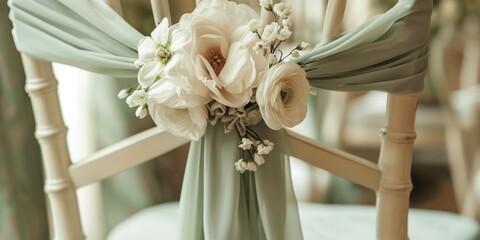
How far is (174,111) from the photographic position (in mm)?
667

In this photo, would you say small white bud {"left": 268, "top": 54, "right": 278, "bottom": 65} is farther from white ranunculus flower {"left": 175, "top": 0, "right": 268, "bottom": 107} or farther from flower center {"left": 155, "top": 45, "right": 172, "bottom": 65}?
flower center {"left": 155, "top": 45, "right": 172, "bottom": 65}

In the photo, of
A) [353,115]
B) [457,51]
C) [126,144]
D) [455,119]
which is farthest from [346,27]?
[126,144]

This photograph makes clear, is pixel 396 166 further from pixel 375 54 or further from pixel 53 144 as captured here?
pixel 53 144

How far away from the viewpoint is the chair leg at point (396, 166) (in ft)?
2.52

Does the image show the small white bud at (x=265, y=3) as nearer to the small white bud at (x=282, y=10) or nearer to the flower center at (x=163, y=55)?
the small white bud at (x=282, y=10)

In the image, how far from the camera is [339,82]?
2.30 ft

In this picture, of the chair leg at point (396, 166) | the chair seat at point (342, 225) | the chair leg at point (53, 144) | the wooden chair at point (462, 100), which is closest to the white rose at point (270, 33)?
the chair leg at point (396, 166)

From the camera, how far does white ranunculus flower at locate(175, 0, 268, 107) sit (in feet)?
2.07

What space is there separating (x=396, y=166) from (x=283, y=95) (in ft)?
0.77

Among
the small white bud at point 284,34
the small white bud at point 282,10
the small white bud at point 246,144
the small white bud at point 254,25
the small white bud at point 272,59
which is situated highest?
the small white bud at point 282,10

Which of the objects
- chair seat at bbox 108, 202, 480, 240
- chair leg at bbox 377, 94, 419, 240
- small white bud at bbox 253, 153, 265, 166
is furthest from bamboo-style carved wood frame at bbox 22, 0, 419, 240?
chair seat at bbox 108, 202, 480, 240

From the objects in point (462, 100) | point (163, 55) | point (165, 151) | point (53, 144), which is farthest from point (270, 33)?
point (462, 100)

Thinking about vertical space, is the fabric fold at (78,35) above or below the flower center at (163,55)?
above

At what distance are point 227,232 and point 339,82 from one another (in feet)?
0.74
